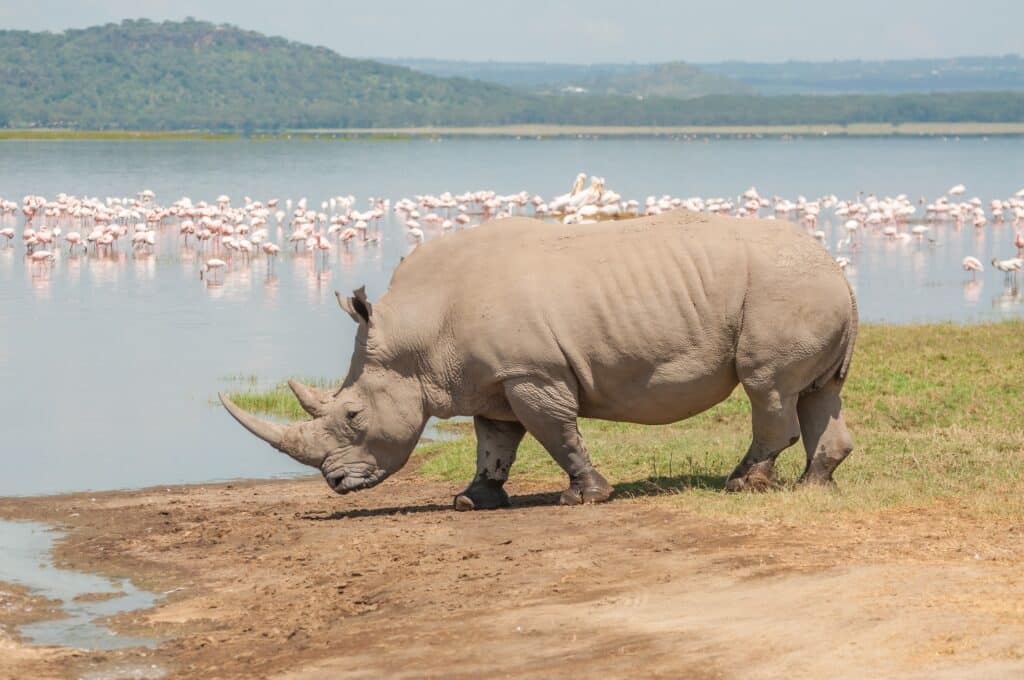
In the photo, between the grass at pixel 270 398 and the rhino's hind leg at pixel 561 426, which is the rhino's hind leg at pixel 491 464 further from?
the grass at pixel 270 398

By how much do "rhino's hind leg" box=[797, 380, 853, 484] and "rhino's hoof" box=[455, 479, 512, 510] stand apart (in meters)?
2.02

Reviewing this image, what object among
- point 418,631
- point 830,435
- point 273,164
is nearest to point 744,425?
point 830,435

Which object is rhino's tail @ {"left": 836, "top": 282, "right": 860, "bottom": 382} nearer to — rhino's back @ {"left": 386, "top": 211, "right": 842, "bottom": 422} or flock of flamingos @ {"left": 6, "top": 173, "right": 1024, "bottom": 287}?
rhino's back @ {"left": 386, "top": 211, "right": 842, "bottom": 422}

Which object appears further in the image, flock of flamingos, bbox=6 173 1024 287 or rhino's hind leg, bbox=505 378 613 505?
flock of flamingos, bbox=6 173 1024 287

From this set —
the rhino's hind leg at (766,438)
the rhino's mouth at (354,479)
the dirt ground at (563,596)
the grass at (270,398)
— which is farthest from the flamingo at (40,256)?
the rhino's hind leg at (766,438)

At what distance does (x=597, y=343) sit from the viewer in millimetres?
11406

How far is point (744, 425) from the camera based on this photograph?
1579 cm

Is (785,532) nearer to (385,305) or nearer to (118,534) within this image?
(385,305)

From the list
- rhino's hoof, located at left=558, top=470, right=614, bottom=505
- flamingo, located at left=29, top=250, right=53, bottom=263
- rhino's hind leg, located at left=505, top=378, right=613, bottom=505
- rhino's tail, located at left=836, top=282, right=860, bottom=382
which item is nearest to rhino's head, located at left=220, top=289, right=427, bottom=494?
rhino's hind leg, located at left=505, top=378, right=613, bottom=505

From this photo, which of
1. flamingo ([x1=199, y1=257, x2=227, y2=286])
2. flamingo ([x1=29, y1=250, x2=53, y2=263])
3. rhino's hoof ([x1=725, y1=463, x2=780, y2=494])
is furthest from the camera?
flamingo ([x1=29, y1=250, x2=53, y2=263])

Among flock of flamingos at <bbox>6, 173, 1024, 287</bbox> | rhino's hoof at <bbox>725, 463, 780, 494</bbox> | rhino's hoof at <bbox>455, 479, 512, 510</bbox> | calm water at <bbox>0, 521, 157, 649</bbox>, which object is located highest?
rhino's hoof at <bbox>725, 463, 780, 494</bbox>

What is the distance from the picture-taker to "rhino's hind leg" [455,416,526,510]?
12.1 m

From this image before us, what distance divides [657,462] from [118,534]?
12.7 ft

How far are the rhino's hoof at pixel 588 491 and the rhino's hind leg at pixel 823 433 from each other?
4.17 ft
